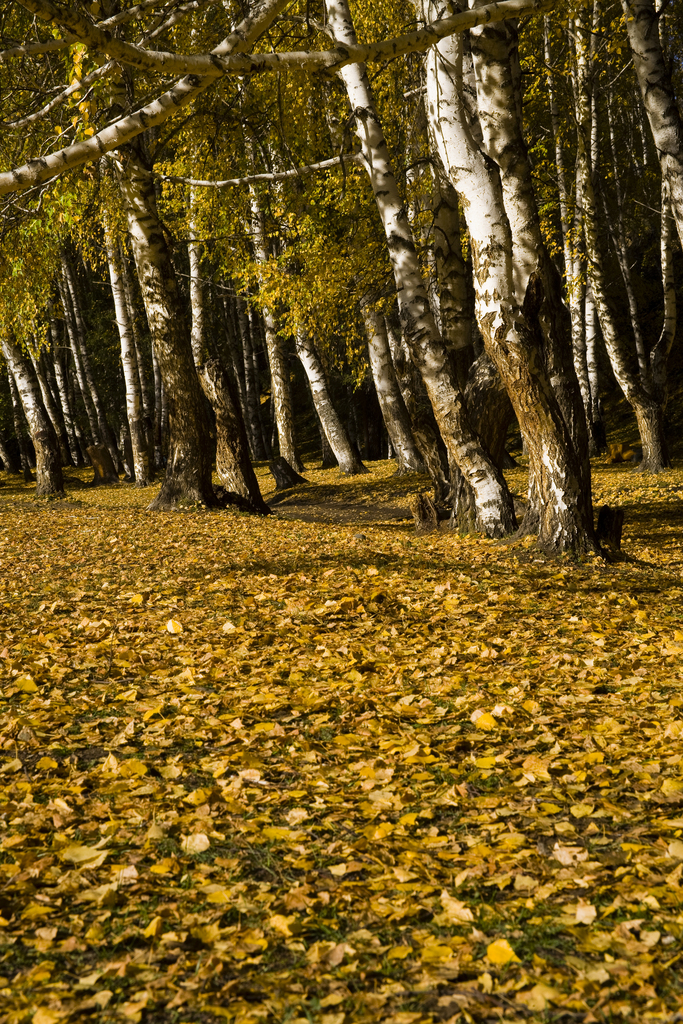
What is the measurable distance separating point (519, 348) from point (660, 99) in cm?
306

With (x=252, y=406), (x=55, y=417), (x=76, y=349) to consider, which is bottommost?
(x=252, y=406)

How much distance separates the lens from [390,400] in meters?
17.2

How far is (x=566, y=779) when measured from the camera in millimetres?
3580

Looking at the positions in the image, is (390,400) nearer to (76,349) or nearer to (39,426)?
(39,426)

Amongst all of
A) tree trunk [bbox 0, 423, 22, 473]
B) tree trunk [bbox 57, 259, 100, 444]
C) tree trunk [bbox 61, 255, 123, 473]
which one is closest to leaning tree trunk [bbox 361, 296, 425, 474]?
tree trunk [bbox 61, 255, 123, 473]

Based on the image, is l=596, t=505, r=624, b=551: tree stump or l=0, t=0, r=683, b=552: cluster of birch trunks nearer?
l=0, t=0, r=683, b=552: cluster of birch trunks

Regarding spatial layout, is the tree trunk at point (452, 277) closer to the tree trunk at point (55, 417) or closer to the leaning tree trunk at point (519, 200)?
the leaning tree trunk at point (519, 200)

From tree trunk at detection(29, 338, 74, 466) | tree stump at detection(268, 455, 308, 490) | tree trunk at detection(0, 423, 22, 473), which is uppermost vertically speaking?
tree trunk at detection(29, 338, 74, 466)

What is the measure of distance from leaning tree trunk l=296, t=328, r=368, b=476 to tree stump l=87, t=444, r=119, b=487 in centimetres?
701

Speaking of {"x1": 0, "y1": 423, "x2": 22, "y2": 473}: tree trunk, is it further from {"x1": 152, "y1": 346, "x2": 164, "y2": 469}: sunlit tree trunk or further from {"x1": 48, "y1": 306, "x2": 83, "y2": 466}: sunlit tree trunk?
{"x1": 152, "y1": 346, "x2": 164, "y2": 469}: sunlit tree trunk

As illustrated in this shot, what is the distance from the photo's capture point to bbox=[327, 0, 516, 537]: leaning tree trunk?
8656 millimetres

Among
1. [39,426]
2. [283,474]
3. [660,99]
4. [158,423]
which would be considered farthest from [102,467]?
[660,99]

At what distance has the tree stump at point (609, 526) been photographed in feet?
25.0

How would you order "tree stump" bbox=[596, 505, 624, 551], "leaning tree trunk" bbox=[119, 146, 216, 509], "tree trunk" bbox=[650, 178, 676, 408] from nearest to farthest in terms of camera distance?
1. "tree stump" bbox=[596, 505, 624, 551]
2. "leaning tree trunk" bbox=[119, 146, 216, 509]
3. "tree trunk" bbox=[650, 178, 676, 408]
